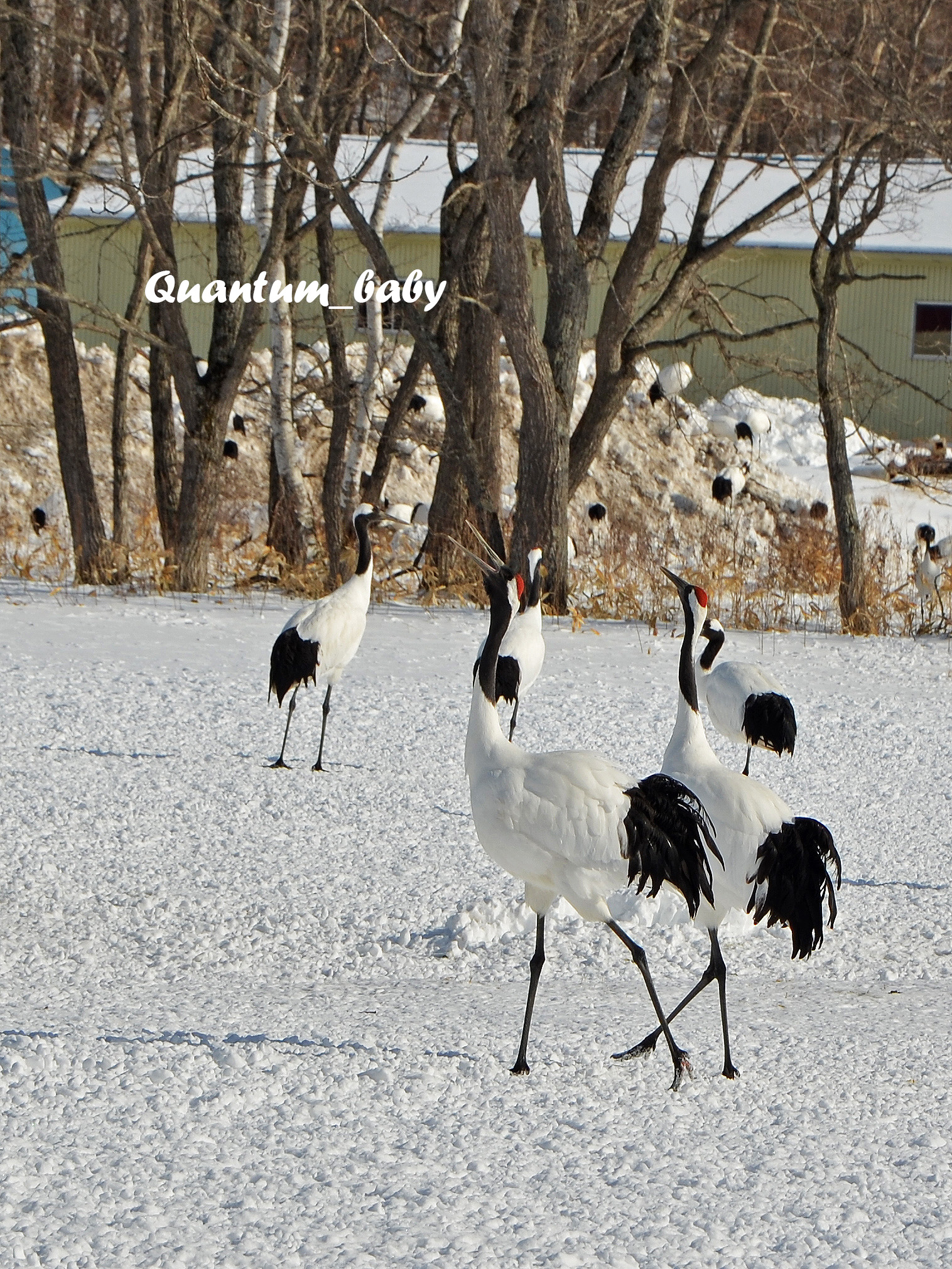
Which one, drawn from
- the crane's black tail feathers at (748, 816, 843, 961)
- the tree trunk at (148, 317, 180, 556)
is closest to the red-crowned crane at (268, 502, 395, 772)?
the crane's black tail feathers at (748, 816, 843, 961)

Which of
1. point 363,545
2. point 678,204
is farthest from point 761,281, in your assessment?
point 363,545

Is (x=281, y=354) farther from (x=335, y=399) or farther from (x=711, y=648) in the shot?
(x=711, y=648)

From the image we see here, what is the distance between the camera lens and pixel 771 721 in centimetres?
802

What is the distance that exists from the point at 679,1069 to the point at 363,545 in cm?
574

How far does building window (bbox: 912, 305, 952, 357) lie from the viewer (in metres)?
33.1

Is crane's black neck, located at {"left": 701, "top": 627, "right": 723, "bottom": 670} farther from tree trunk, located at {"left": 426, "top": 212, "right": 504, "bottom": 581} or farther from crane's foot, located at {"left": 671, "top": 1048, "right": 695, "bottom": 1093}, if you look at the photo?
tree trunk, located at {"left": 426, "top": 212, "right": 504, "bottom": 581}

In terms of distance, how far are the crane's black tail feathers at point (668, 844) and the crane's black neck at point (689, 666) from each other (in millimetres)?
969

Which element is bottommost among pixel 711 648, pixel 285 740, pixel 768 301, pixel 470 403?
pixel 285 740

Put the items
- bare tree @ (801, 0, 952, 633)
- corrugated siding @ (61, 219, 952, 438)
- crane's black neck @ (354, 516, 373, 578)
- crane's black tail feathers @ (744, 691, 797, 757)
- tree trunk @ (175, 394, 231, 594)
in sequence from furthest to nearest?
corrugated siding @ (61, 219, 952, 438)
tree trunk @ (175, 394, 231, 594)
bare tree @ (801, 0, 952, 633)
crane's black neck @ (354, 516, 373, 578)
crane's black tail feathers @ (744, 691, 797, 757)

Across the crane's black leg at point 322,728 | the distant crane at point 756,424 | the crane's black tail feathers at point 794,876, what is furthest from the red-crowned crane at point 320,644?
the distant crane at point 756,424

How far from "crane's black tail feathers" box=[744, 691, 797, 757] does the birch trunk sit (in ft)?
24.3

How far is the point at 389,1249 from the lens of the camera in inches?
133

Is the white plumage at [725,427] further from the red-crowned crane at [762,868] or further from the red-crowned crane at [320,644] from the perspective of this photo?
the red-crowned crane at [762,868]

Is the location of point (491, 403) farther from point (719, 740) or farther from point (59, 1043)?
point (59, 1043)
